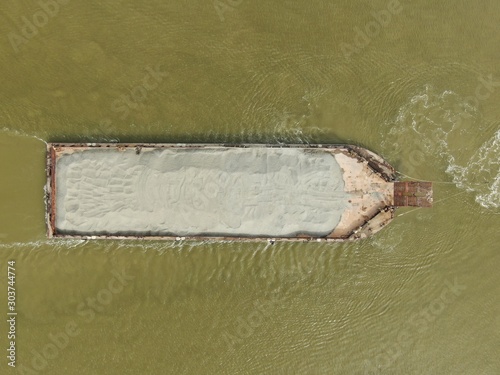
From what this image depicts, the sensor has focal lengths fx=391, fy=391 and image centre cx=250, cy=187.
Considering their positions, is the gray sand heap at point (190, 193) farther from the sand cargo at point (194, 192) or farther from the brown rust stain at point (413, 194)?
the brown rust stain at point (413, 194)

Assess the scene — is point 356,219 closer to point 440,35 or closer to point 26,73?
point 440,35

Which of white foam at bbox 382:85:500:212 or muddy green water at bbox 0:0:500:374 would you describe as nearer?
muddy green water at bbox 0:0:500:374

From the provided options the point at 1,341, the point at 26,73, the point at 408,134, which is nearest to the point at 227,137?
the point at 408,134

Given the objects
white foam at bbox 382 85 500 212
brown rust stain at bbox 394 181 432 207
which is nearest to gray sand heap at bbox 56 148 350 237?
brown rust stain at bbox 394 181 432 207

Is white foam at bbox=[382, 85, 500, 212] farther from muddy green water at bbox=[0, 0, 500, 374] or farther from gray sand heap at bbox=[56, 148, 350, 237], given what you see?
gray sand heap at bbox=[56, 148, 350, 237]

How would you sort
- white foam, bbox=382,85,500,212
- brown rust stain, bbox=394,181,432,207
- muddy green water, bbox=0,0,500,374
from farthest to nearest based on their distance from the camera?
white foam, bbox=382,85,500,212, muddy green water, bbox=0,0,500,374, brown rust stain, bbox=394,181,432,207

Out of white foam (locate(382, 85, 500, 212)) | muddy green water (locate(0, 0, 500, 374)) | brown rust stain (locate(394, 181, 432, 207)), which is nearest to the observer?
brown rust stain (locate(394, 181, 432, 207))
